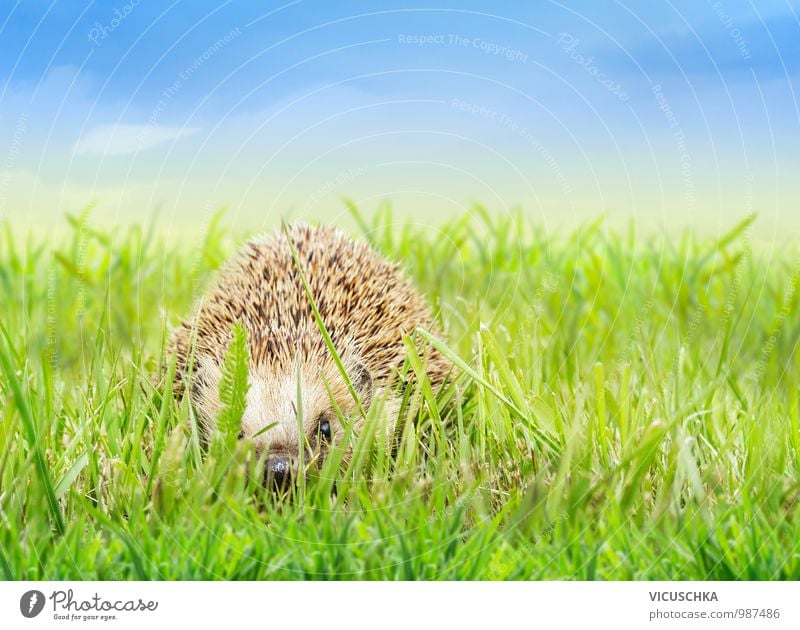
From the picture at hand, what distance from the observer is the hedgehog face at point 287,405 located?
9.21 feet

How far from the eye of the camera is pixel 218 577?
2115 mm

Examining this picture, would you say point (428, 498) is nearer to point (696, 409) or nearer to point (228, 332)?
point (696, 409)

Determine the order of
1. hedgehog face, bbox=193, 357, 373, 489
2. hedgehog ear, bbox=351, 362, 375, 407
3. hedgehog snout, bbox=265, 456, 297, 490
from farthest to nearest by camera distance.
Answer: hedgehog ear, bbox=351, 362, 375, 407
hedgehog face, bbox=193, 357, 373, 489
hedgehog snout, bbox=265, 456, 297, 490

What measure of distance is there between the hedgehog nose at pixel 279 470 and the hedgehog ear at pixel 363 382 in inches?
21.7

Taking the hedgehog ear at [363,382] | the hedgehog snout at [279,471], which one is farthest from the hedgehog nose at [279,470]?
the hedgehog ear at [363,382]

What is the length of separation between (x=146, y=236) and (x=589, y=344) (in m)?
1.87

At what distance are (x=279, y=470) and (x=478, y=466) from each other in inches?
22.6

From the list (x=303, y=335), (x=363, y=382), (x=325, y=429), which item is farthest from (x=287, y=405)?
(x=363, y=382)

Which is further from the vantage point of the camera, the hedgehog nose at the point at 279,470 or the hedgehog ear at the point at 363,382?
the hedgehog ear at the point at 363,382

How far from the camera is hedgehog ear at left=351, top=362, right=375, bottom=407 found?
3.19 metres

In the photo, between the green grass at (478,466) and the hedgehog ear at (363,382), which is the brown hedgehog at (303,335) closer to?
the hedgehog ear at (363,382)
